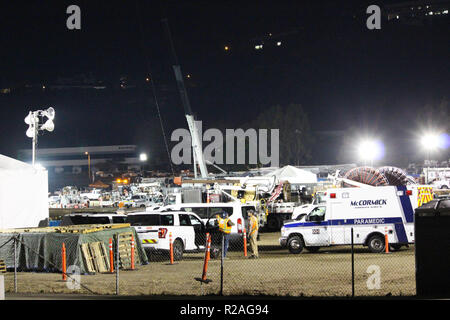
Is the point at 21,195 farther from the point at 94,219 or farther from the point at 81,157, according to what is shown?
the point at 81,157

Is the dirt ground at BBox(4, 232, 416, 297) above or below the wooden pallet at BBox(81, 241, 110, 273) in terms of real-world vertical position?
below

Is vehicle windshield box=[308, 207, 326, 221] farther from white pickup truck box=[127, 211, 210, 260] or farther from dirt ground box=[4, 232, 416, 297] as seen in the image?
white pickup truck box=[127, 211, 210, 260]

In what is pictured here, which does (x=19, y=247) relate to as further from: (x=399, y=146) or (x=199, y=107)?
(x=199, y=107)

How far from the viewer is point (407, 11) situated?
152 meters

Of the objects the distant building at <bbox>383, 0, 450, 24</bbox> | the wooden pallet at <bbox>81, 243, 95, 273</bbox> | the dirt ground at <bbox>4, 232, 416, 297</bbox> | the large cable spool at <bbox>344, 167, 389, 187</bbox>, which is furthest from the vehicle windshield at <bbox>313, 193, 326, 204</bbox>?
the distant building at <bbox>383, 0, 450, 24</bbox>

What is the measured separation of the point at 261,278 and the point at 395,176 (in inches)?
1087

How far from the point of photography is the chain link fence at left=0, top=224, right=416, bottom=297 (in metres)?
14.3

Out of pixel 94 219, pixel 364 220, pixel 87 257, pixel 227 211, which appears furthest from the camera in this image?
pixel 227 211

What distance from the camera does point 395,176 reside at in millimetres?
41750

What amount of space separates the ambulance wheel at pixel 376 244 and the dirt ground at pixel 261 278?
43 cm

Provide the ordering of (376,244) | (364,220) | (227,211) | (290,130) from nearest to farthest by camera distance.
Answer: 1. (376,244)
2. (364,220)
3. (227,211)
4. (290,130)

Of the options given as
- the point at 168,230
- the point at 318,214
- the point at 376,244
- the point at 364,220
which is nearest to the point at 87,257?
the point at 168,230
